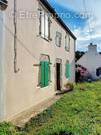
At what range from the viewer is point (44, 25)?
18250mm

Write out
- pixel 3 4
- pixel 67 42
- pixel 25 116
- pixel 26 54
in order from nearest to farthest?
1. pixel 3 4
2. pixel 25 116
3. pixel 26 54
4. pixel 67 42

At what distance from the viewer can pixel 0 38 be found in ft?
35.1

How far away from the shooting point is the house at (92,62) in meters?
44.2

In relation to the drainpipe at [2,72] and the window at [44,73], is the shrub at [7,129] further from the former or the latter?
the window at [44,73]

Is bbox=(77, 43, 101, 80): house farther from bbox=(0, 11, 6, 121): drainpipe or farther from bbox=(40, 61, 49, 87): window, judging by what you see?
bbox=(0, 11, 6, 121): drainpipe

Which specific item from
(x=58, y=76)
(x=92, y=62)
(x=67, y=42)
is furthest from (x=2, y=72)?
(x=92, y=62)

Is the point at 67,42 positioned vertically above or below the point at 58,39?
above

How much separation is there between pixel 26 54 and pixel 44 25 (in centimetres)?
448

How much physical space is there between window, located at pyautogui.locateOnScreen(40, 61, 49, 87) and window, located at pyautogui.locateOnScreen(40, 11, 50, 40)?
4.81 feet

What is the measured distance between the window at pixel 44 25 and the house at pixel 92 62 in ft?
83.2

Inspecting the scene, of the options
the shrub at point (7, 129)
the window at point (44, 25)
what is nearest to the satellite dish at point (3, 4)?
the shrub at point (7, 129)

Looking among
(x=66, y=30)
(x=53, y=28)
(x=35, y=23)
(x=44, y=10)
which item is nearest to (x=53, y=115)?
(x=35, y=23)

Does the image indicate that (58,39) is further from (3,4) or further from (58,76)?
(3,4)

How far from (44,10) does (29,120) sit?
322 inches
